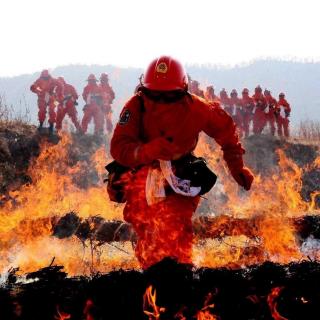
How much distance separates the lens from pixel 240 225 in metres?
6.68

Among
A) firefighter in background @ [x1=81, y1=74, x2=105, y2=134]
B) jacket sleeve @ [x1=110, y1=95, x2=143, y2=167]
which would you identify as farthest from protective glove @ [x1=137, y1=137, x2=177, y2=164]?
firefighter in background @ [x1=81, y1=74, x2=105, y2=134]

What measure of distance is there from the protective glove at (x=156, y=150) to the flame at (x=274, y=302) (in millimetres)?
1298

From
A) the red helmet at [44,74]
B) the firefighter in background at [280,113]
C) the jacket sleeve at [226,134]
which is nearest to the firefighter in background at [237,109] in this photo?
the firefighter in background at [280,113]

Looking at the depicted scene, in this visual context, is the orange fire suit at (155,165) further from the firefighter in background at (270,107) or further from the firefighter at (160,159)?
the firefighter in background at (270,107)

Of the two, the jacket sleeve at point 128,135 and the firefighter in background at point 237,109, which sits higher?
the jacket sleeve at point 128,135

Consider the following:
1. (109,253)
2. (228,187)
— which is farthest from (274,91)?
(109,253)

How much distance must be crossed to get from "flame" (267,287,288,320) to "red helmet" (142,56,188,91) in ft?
6.31

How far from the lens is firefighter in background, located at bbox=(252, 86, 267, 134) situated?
61.0ft

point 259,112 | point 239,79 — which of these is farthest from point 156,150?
point 239,79

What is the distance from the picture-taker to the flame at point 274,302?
324 centimetres

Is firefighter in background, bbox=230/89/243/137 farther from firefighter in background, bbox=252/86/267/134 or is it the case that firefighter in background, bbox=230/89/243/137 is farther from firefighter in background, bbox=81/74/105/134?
firefighter in background, bbox=81/74/105/134

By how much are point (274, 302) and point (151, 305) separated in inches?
28.9

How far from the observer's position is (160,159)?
14.4ft

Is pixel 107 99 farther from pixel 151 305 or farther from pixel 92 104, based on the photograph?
pixel 151 305
